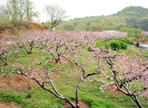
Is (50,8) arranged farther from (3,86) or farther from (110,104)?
(110,104)

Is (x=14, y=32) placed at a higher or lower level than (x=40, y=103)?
higher

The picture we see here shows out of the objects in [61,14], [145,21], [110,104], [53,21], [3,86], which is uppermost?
[145,21]

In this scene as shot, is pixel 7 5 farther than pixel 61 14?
No

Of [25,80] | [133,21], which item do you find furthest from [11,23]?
[133,21]

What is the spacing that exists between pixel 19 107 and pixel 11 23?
13.2m

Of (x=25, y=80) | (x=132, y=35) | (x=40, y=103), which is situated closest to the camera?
(x=40, y=103)

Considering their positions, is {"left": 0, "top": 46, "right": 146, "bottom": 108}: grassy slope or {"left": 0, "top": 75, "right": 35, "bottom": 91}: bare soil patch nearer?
{"left": 0, "top": 46, "right": 146, "bottom": 108}: grassy slope

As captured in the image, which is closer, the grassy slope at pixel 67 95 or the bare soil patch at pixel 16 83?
the grassy slope at pixel 67 95

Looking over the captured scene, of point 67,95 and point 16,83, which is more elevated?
point 16,83

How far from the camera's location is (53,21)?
115 ft

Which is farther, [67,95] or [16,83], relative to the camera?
[16,83]

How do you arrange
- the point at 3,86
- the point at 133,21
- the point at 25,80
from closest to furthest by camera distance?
1. the point at 3,86
2. the point at 25,80
3. the point at 133,21

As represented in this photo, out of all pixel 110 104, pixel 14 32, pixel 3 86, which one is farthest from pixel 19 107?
pixel 14 32

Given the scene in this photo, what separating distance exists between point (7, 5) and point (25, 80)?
17934 mm
